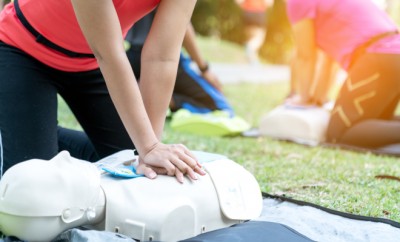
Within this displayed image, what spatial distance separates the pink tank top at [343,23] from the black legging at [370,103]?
0.49ft

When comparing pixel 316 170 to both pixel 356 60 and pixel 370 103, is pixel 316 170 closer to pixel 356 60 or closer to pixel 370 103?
pixel 370 103

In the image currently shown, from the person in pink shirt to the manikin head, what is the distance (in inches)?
97.4

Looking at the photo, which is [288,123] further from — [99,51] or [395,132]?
[99,51]

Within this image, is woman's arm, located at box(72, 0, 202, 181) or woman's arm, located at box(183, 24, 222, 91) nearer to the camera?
woman's arm, located at box(72, 0, 202, 181)

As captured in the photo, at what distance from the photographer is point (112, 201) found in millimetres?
1936

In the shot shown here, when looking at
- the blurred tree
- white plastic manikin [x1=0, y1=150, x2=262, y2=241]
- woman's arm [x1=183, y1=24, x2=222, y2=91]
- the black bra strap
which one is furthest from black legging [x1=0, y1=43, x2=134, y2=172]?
the blurred tree

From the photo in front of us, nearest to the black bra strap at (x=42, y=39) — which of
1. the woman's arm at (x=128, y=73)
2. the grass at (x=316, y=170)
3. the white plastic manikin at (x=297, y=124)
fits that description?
the woman's arm at (x=128, y=73)

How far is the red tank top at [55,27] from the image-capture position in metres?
2.33

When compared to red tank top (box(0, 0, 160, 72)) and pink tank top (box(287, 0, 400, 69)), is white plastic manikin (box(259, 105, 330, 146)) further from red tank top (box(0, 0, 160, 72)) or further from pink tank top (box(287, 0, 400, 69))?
red tank top (box(0, 0, 160, 72))

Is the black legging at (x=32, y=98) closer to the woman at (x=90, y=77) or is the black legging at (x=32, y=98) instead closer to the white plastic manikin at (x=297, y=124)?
the woman at (x=90, y=77)

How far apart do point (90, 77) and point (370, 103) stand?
78.7 inches

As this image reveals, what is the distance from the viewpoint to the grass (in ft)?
8.66

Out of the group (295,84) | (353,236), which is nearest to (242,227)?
(353,236)

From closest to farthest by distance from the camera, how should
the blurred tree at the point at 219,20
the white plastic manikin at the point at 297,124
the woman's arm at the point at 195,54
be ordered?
the white plastic manikin at the point at 297,124, the woman's arm at the point at 195,54, the blurred tree at the point at 219,20
